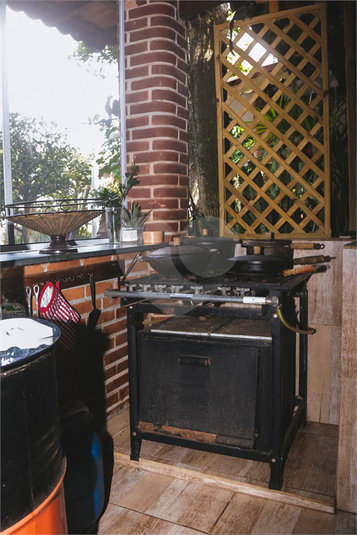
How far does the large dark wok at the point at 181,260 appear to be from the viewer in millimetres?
1959

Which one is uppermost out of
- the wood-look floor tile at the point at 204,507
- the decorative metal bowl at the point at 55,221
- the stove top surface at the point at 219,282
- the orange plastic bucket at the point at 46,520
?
the decorative metal bowl at the point at 55,221

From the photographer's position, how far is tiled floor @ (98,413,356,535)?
64.1 inches

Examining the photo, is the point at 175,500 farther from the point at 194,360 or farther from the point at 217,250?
the point at 217,250

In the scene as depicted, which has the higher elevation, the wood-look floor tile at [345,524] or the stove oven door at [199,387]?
the stove oven door at [199,387]

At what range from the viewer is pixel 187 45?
106 inches

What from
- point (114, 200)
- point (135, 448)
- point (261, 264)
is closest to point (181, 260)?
point (261, 264)

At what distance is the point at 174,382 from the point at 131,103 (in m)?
1.66

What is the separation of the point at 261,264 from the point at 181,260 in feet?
1.19

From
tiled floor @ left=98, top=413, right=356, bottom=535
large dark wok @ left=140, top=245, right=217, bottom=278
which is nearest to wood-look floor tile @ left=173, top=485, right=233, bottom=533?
tiled floor @ left=98, top=413, right=356, bottom=535

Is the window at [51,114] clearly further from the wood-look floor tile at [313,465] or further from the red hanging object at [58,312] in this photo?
the wood-look floor tile at [313,465]

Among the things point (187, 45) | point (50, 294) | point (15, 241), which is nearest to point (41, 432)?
point (50, 294)

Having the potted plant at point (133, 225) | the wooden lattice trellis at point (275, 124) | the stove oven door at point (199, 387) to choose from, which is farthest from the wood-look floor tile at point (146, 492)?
the wooden lattice trellis at point (275, 124)

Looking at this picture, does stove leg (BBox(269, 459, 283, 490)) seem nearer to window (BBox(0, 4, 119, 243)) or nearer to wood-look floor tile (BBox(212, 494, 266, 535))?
wood-look floor tile (BBox(212, 494, 266, 535))

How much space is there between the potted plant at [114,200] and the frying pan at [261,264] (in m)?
0.76
